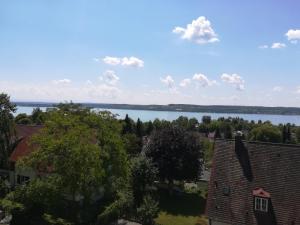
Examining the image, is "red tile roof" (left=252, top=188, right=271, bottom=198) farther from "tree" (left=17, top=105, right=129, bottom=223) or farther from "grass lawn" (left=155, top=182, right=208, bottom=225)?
"tree" (left=17, top=105, right=129, bottom=223)

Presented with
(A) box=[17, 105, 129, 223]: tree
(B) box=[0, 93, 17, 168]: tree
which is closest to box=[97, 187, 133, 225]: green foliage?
(A) box=[17, 105, 129, 223]: tree

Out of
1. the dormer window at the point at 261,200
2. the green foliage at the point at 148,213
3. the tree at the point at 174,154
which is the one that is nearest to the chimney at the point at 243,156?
the dormer window at the point at 261,200

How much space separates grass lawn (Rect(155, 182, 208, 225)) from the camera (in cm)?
3975

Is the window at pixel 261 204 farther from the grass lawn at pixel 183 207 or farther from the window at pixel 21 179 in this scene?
the window at pixel 21 179

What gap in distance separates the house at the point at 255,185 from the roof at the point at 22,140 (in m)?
24.1

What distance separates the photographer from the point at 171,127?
53.0 metres

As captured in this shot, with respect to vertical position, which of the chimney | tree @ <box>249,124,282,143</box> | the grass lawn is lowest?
the grass lawn

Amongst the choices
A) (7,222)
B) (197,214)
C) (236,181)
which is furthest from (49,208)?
(197,214)

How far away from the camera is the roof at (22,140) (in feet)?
153

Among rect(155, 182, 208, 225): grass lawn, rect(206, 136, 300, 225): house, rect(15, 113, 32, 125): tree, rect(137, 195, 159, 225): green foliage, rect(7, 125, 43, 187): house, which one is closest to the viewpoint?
rect(206, 136, 300, 225): house

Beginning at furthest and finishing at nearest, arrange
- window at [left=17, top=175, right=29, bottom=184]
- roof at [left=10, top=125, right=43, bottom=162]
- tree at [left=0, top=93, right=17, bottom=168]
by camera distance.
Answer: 1. roof at [left=10, top=125, right=43, bottom=162]
2. window at [left=17, top=175, right=29, bottom=184]
3. tree at [left=0, top=93, right=17, bottom=168]

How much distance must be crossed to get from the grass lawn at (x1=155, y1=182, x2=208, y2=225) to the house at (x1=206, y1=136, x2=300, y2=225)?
917 cm

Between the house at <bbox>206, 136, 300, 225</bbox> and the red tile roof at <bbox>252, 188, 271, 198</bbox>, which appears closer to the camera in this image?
the house at <bbox>206, 136, 300, 225</bbox>

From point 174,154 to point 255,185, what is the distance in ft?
69.4
